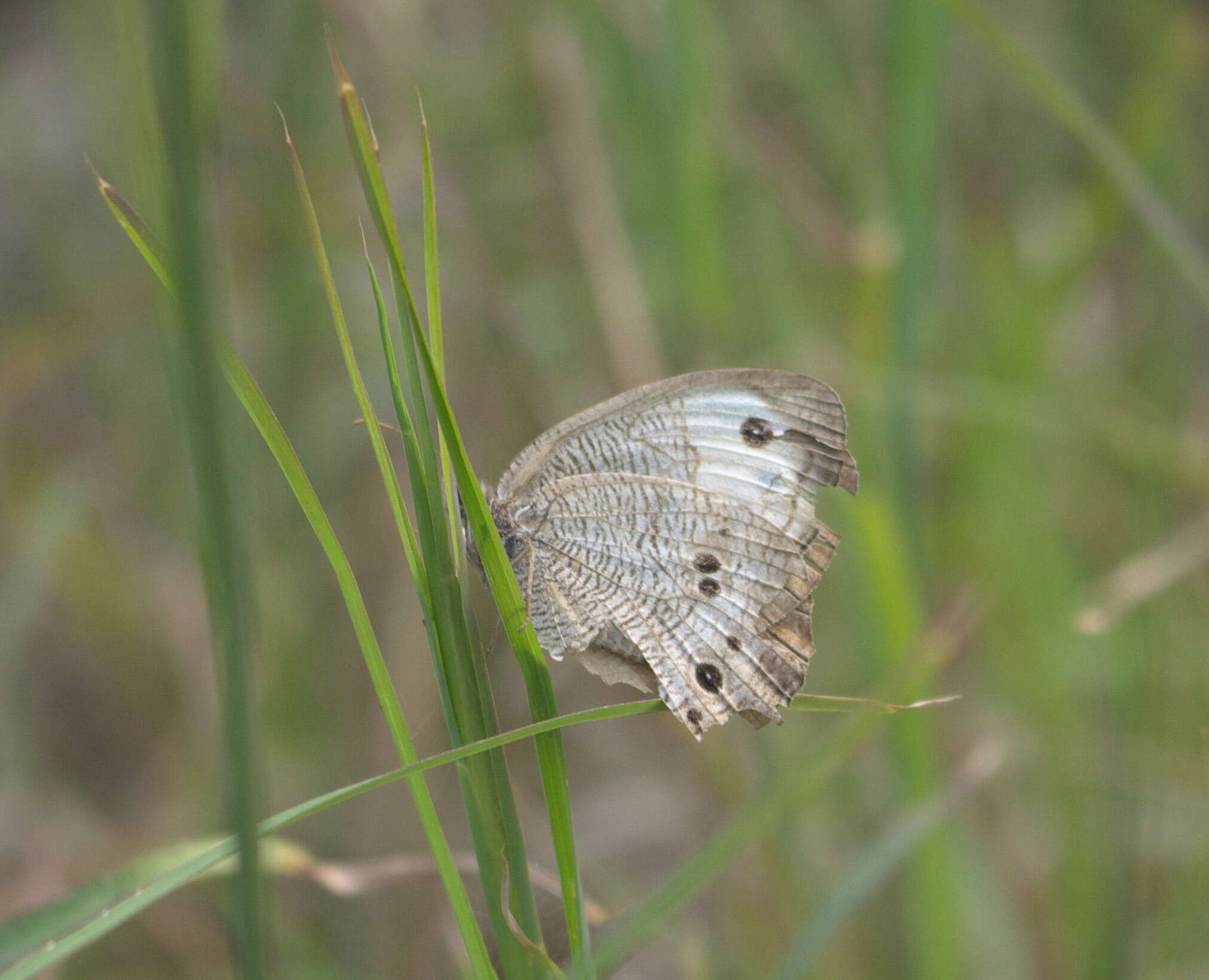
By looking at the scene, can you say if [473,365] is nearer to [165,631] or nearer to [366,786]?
[165,631]

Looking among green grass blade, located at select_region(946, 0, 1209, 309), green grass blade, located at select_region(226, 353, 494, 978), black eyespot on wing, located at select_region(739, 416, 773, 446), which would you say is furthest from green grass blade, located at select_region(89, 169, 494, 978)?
green grass blade, located at select_region(946, 0, 1209, 309)

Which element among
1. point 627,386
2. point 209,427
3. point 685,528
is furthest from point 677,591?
point 627,386

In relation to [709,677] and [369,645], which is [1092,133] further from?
[369,645]

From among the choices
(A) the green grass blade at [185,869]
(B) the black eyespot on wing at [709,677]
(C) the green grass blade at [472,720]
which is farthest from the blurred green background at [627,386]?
(C) the green grass blade at [472,720]

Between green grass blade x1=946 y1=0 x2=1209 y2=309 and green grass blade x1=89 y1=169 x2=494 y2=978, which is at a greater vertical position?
green grass blade x1=946 y1=0 x2=1209 y2=309

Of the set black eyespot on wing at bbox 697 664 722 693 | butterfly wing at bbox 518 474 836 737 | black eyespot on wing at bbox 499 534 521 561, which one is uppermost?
black eyespot on wing at bbox 499 534 521 561

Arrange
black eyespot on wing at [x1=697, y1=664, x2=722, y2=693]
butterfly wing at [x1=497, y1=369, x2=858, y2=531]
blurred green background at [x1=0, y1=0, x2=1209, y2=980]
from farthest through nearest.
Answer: blurred green background at [x1=0, y1=0, x2=1209, y2=980], butterfly wing at [x1=497, y1=369, x2=858, y2=531], black eyespot on wing at [x1=697, y1=664, x2=722, y2=693]

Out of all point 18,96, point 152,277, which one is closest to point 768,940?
point 152,277

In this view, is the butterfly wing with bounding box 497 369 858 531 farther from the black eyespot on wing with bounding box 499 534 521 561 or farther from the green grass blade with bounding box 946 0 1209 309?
the green grass blade with bounding box 946 0 1209 309
